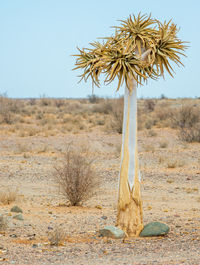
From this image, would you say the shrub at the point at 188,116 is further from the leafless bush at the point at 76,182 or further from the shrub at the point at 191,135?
the leafless bush at the point at 76,182

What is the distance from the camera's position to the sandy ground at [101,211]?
839 cm

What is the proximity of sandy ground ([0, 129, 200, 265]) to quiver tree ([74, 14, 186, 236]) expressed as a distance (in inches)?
28.7

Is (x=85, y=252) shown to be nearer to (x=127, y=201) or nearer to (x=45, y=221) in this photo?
(x=127, y=201)

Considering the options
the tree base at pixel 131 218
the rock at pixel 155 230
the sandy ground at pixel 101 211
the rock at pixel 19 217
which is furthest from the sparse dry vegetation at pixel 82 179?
the tree base at pixel 131 218

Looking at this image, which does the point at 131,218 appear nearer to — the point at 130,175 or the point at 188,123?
the point at 130,175

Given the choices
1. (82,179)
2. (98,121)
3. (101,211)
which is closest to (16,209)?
(82,179)

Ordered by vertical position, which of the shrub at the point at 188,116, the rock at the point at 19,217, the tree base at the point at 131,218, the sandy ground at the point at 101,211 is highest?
the shrub at the point at 188,116

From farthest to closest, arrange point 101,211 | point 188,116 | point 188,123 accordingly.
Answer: point 188,116 < point 188,123 < point 101,211

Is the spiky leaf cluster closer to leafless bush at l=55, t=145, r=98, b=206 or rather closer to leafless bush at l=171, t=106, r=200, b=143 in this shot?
leafless bush at l=55, t=145, r=98, b=206

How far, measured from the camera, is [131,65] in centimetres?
949

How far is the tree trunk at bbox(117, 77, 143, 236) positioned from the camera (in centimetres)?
975

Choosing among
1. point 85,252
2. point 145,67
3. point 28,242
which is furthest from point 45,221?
point 145,67

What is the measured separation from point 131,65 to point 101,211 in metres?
4.62

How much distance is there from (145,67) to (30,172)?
406 inches
